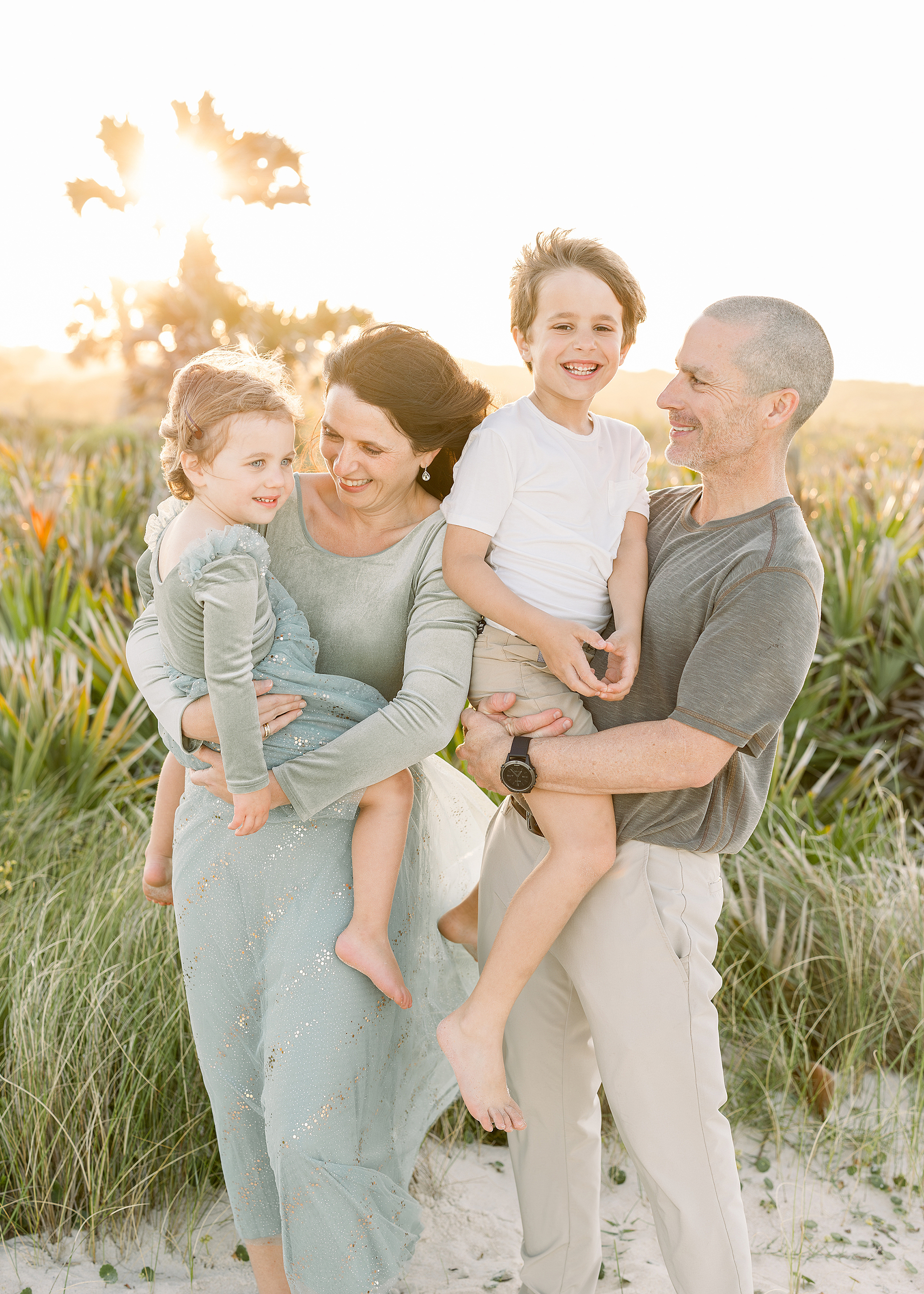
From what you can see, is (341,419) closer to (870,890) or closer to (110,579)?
(870,890)

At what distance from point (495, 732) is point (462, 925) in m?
0.68

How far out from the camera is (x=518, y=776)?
2291 mm

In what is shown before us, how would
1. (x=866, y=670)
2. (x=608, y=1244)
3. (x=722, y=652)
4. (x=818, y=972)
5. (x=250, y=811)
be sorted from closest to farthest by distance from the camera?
(x=722, y=652), (x=250, y=811), (x=608, y=1244), (x=818, y=972), (x=866, y=670)

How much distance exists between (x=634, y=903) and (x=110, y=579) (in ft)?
17.6

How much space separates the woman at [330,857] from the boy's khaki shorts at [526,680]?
0.45 ft

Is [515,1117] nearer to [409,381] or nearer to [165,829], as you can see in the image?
[165,829]

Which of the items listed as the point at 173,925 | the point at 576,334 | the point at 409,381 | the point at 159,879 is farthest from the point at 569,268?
the point at 173,925

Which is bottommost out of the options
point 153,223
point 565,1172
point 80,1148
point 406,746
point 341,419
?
point 80,1148

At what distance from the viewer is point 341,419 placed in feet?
7.55

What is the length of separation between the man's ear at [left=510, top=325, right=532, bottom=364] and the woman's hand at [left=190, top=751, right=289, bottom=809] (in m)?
1.17

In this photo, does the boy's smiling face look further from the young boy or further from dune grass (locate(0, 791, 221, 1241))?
dune grass (locate(0, 791, 221, 1241))

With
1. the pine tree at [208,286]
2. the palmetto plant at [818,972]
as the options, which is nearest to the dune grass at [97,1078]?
the palmetto plant at [818,972]

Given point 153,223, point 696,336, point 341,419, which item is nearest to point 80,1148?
point 341,419

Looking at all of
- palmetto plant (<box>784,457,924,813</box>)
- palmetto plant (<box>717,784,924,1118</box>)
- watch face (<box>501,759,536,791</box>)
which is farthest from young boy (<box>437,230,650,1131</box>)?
palmetto plant (<box>784,457,924,813</box>)
